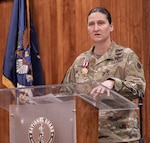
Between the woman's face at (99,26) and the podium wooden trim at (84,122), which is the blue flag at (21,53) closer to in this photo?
the woman's face at (99,26)

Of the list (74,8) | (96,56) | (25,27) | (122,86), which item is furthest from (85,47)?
(122,86)

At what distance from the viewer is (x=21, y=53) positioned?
3.81 m

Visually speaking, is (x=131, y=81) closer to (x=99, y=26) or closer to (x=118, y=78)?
(x=118, y=78)

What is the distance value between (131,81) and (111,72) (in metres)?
0.16

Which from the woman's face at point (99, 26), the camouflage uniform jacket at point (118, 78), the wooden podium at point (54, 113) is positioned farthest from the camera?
the woman's face at point (99, 26)

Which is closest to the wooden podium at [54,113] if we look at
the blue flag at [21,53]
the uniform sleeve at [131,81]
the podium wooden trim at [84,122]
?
the podium wooden trim at [84,122]

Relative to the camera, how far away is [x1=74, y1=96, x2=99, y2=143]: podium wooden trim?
145cm

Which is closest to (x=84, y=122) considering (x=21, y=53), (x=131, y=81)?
(x=131, y=81)

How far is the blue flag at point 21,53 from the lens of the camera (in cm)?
380

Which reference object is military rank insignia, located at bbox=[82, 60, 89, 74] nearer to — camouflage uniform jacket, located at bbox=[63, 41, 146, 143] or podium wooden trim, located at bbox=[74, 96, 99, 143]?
camouflage uniform jacket, located at bbox=[63, 41, 146, 143]

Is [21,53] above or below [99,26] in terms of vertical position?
below

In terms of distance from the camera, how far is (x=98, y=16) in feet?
Answer: 6.89

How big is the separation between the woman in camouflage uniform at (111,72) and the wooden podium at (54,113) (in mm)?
302

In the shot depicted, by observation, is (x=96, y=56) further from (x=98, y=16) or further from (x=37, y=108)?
(x=37, y=108)
